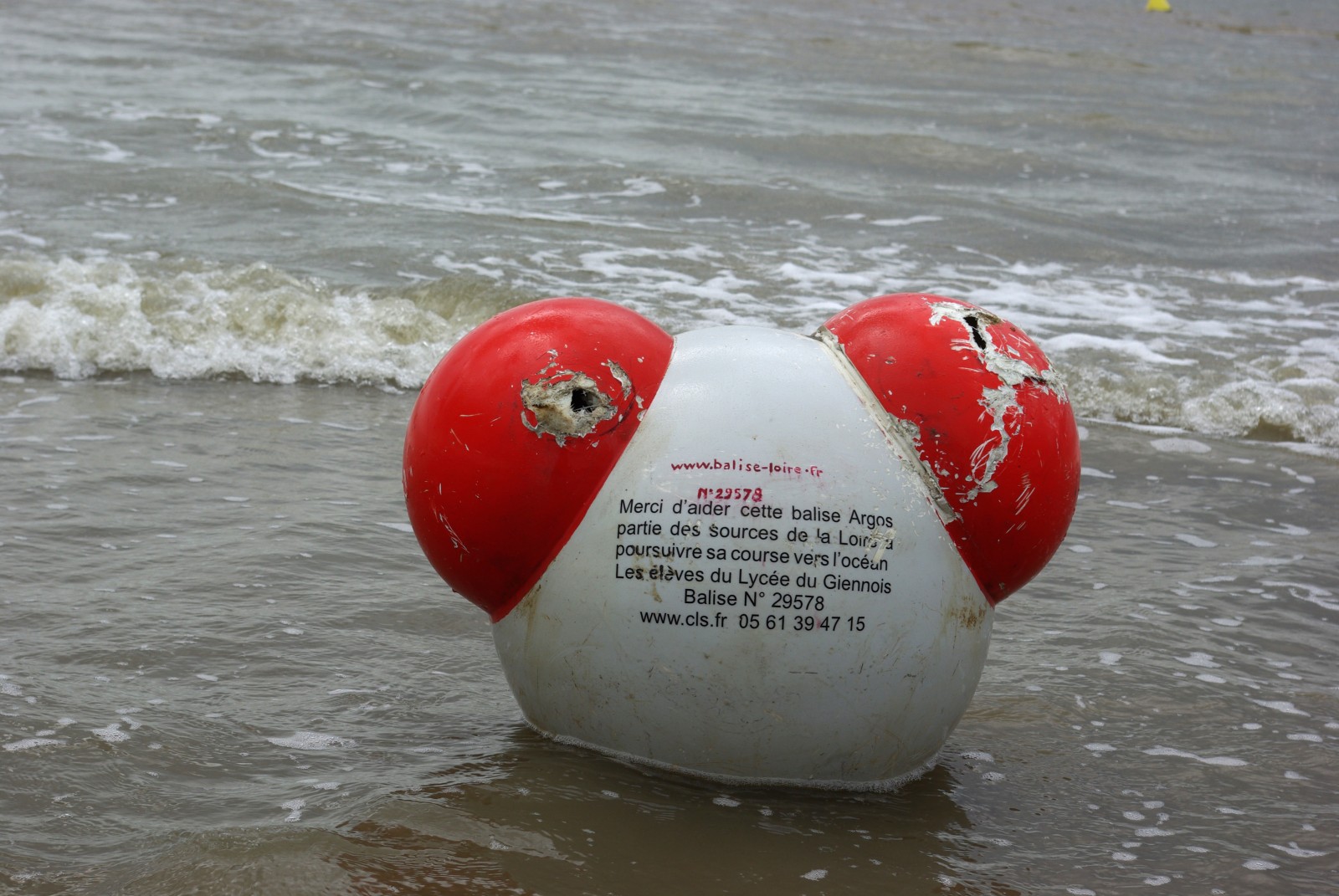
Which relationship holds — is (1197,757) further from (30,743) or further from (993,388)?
(30,743)

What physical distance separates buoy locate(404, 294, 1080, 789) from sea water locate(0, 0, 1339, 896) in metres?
0.25

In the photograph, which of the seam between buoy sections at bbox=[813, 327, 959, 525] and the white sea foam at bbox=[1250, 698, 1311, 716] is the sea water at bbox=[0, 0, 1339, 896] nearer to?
the white sea foam at bbox=[1250, 698, 1311, 716]

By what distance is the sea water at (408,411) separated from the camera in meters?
2.89

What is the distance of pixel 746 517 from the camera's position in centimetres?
277

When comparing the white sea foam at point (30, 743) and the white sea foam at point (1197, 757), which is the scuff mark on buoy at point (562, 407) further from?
the white sea foam at point (1197, 757)

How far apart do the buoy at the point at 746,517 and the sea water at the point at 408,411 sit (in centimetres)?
25

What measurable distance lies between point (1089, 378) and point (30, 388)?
4.85 metres

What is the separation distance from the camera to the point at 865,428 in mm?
2887

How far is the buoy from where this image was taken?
278 cm

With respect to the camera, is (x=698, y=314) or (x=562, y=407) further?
(x=698, y=314)

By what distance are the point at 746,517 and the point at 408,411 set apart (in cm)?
360

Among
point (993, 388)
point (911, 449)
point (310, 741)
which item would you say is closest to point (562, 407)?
point (911, 449)

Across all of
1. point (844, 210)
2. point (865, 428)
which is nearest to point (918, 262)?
point (844, 210)

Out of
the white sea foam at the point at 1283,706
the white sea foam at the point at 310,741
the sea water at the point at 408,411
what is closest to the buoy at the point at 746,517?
the sea water at the point at 408,411
